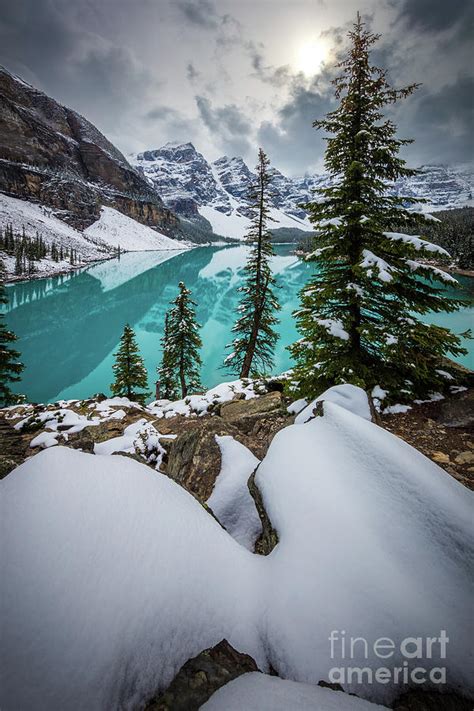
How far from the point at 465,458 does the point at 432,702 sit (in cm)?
485

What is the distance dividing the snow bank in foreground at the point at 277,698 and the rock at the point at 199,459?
268 centimetres

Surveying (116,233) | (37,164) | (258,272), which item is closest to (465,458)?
(258,272)

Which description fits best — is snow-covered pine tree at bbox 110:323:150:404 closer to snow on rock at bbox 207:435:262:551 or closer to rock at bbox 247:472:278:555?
snow on rock at bbox 207:435:262:551

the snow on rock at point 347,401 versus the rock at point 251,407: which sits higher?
the snow on rock at point 347,401

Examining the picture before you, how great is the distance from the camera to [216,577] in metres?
2.36

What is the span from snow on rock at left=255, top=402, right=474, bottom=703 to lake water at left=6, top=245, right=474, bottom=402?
604 centimetres

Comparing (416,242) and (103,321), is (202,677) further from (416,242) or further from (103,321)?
(103,321)

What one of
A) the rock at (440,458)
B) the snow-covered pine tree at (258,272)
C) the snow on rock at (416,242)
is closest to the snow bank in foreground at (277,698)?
the rock at (440,458)

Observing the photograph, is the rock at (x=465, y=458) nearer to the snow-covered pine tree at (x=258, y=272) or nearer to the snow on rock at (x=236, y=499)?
the snow on rock at (x=236, y=499)

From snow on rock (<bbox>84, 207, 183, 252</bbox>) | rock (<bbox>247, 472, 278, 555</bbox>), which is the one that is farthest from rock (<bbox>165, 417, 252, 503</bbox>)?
snow on rock (<bbox>84, 207, 183, 252</bbox>)

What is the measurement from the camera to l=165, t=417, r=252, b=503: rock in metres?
4.87

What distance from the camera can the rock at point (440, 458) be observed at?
17.4ft

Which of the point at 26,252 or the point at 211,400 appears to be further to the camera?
the point at 26,252

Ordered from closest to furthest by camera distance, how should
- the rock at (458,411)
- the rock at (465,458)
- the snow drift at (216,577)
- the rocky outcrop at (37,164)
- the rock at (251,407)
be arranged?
the snow drift at (216,577) < the rock at (465,458) < the rock at (458,411) < the rock at (251,407) < the rocky outcrop at (37,164)
